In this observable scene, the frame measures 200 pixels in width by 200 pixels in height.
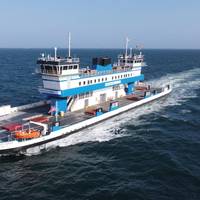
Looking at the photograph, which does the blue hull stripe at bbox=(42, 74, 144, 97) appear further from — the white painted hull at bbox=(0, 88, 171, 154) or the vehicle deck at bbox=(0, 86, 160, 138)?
the white painted hull at bbox=(0, 88, 171, 154)

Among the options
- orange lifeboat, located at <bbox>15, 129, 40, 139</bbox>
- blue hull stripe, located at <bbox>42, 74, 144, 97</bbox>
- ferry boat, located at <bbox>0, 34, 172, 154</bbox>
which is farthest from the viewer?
blue hull stripe, located at <bbox>42, 74, 144, 97</bbox>

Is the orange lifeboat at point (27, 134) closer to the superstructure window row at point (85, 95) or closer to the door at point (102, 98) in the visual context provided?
the superstructure window row at point (85, 95)

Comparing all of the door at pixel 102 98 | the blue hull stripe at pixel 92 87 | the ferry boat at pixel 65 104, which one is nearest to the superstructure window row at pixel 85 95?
the ferry boat at pixel 65 104

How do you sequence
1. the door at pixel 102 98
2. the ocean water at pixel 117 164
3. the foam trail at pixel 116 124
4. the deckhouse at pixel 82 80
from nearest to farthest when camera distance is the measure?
the ocean water at pixel 117 164 < the foam trail at pixel 116 124 < the deckhouse at pixel 82 80 < the door at pixel 102 98

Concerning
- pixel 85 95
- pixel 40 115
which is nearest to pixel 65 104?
pixel 40 115

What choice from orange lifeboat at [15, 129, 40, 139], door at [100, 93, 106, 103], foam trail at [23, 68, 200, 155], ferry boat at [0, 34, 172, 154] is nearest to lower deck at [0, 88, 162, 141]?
ferry boat at [0, 34, 172, 154]

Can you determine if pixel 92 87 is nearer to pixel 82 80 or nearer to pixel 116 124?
pixel 82 80

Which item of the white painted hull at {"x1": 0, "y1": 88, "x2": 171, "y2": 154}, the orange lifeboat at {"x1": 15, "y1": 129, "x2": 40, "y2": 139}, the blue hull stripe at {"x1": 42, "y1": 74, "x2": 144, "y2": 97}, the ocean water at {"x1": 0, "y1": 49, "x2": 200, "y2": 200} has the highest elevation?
the blue hull stripe at {"x1": 42, "y1": 74, "x2": 144, "y2": 97}

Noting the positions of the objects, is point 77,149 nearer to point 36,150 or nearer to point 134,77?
point 36,150

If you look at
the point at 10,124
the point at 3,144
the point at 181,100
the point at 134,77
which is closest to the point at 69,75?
the point at 10,124
